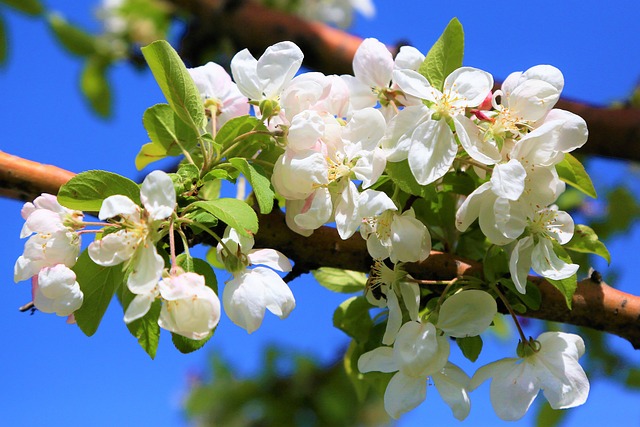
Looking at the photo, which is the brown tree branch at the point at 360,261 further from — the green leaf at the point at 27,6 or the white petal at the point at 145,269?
the green leaf at the point at 27,6

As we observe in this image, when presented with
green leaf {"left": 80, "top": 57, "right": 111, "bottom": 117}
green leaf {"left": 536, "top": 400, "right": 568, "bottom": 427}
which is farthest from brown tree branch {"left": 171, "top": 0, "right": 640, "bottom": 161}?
green leaf {"left": 536, "top": 400, "right": 568, "bottom": 427}

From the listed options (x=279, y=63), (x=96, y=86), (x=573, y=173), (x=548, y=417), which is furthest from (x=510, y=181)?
(x=96, y=86)

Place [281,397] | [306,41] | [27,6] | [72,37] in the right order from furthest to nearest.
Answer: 1. [281,397]
2. [72,37]
3. [306,41]
4. [27,6]

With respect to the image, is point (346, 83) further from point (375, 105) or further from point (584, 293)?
point (584, 293)

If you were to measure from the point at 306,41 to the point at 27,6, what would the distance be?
73 cm

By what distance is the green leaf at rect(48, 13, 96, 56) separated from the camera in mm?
2119

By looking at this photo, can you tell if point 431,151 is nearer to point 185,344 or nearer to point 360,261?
point 360,261

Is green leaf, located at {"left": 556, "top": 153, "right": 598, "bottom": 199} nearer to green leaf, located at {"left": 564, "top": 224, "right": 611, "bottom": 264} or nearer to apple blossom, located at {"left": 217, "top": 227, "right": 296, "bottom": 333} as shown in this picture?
green leaf, located at {"left": 564, "top": 224, "right": 611, "bottom": 264}

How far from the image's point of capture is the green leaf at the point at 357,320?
0.87 m

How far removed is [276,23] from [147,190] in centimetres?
157

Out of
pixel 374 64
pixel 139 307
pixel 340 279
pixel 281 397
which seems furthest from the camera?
pixel 281 397

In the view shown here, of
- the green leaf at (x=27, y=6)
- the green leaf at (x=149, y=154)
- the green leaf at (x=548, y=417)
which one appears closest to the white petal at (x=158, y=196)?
the green leaf at (x=149, y=154)

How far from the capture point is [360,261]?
82 centimetres

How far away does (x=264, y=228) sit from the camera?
0.80 metres
